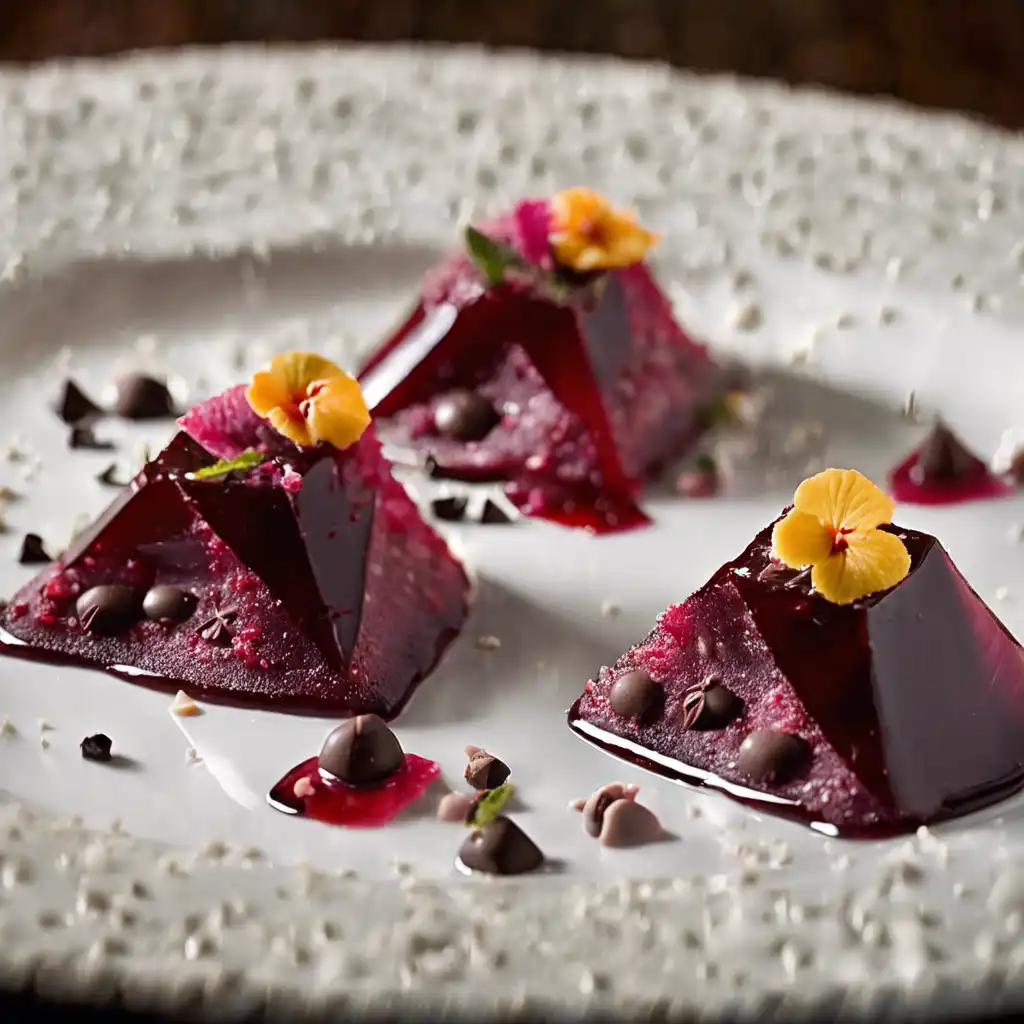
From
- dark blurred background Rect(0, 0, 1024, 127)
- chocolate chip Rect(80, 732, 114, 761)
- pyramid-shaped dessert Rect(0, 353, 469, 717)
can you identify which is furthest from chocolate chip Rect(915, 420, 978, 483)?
dark blurred background Rect(0, 0, 1024, 127)

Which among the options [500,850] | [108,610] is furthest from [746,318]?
[500,850]

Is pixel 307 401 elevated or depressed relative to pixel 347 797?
elevated

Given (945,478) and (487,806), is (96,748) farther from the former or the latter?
(945,478)

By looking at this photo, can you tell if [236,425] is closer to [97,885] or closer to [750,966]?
[97,885]

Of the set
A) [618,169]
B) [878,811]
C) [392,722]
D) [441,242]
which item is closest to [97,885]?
[392,722]

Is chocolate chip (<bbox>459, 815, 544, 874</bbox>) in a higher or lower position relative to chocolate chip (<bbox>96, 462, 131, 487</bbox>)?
higher

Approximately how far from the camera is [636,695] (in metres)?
2.64

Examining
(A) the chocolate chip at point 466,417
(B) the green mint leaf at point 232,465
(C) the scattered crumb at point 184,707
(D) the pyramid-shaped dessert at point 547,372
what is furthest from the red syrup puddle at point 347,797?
Answer: (A) the chocolate chip at point 466,417

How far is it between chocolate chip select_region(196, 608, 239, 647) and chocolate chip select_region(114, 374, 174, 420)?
0.84 meters

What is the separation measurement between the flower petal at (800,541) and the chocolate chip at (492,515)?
0.88 meters

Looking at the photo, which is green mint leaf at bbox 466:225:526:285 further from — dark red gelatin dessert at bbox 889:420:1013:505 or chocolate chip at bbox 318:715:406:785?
chocolate chip at bbox 318:715:406:785

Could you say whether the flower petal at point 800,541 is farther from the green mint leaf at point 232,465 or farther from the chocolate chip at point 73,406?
the chocolate chip at point 73,406

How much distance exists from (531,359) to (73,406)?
939 millimetres

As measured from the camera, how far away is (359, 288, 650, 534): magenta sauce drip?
3361 mm
